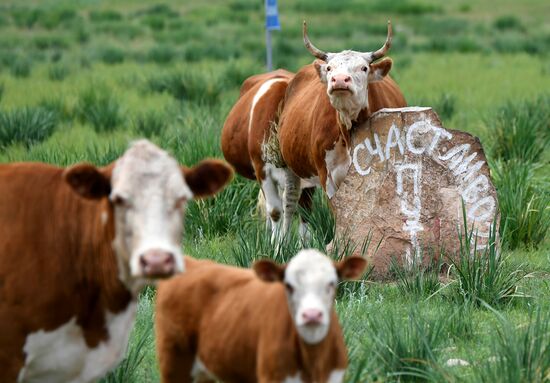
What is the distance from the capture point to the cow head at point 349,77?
7.34m

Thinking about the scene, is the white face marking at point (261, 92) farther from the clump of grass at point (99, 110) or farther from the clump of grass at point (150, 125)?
the clump of grass at point (99, 110)

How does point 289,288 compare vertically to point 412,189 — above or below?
above

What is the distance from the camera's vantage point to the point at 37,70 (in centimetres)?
2127

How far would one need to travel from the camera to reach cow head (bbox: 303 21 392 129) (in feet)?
24.1

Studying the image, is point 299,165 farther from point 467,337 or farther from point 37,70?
point 37,70

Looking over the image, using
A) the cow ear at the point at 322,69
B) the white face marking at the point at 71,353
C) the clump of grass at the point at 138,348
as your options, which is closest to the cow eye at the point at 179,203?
the white face marking at the point at 71,353

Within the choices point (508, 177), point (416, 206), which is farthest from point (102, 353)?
point (508, 177)

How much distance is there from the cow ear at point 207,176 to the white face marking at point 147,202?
130mm

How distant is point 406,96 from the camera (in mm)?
16906

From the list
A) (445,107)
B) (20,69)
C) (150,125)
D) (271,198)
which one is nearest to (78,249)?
(271,198)

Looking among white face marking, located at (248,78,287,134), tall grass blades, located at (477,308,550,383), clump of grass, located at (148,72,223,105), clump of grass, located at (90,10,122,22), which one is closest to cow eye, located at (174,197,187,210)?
tall grass blades, located at (477,308,550,383)

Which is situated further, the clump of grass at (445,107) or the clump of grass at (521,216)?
the clump of grass at (445,107)

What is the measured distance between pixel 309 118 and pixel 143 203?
14.4 ft

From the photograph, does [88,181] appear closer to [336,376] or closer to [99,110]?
[336,376]
